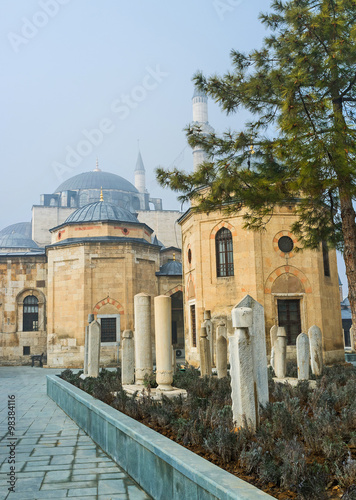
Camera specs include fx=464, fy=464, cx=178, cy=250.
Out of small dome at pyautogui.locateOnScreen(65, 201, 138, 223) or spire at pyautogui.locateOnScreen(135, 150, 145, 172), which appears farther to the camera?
spire at pyautogui.locateOnScreen(135, 150, 145, 172)

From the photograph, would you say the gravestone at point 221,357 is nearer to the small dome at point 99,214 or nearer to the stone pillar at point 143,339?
the stone pillar at point 143,339

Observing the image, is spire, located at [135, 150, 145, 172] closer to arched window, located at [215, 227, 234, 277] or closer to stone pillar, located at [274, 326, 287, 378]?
arched window, located at [215, 227, 234, 277]

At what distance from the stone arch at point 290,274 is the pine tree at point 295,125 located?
21.6ft

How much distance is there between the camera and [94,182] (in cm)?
5291

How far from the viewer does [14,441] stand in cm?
684

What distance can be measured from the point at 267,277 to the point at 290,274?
3.08 feet

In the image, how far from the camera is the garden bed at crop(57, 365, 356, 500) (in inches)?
134

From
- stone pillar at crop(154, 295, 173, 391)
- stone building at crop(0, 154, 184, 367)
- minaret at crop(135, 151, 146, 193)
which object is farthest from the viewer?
minaret at crop(135, 151, 146, 193)

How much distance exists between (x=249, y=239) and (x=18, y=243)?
2959 cm

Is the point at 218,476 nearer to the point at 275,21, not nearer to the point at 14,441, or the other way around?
the point at 14,441

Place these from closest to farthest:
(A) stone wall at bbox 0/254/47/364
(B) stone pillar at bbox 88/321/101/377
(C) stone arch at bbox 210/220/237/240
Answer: (B) stone pillar at bbox 88/321/101/377, (C) stone arch at bbox 210/220/237/240, (A) stone wall at bbox 0/254/47/364

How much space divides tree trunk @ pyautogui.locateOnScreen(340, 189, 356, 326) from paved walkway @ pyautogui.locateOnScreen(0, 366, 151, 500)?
5.22 meters

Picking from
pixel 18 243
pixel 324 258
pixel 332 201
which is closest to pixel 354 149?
pixel 332 201

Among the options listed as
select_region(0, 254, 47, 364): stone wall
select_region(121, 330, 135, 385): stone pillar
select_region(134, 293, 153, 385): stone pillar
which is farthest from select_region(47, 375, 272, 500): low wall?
select_region(0, 254, 47, 364): stone wall
